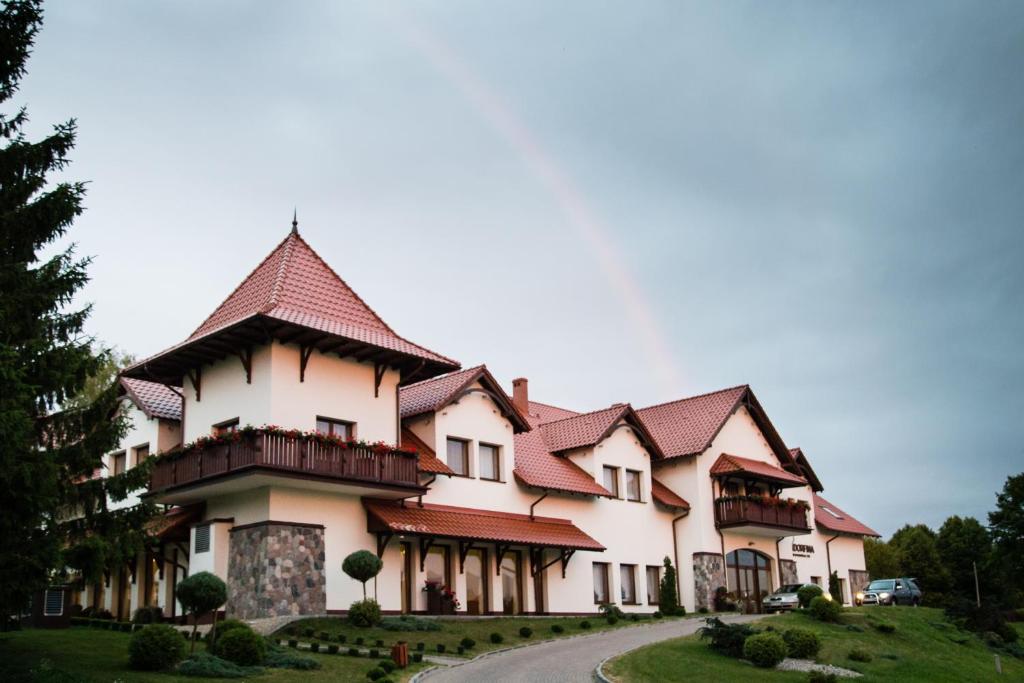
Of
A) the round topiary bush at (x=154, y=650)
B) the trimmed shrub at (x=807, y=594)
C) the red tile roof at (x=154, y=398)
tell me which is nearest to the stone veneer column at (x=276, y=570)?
the red tile roof at (x=154, y=398)

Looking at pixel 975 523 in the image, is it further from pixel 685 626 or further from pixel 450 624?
pixel 450 624

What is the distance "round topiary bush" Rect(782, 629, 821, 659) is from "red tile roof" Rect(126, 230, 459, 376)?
13.3 meters

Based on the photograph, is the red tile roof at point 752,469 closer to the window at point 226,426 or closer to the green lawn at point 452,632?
the green lawn at point 452,632

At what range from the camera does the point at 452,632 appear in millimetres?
29797

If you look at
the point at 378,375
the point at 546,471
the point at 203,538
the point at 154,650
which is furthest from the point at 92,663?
the point at 546,471

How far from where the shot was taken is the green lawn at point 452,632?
27.5 meters

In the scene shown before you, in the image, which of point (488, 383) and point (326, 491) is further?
point (488, 383)

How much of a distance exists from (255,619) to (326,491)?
437cm

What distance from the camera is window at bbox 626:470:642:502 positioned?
4444 cm

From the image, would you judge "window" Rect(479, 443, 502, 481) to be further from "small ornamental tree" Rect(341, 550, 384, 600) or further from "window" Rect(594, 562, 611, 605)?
"small ornamental tree" Rect(341, 550, 384, 600)

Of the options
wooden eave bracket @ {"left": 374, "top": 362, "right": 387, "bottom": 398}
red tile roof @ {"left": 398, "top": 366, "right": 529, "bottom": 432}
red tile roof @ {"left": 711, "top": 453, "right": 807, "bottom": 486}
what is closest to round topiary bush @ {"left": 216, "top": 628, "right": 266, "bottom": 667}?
wooden eave bracket @ {"left": 374, "top": 362, "right": 387, "bottom": 398}

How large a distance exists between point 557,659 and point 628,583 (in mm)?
17104

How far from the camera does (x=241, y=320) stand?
30.4 metres

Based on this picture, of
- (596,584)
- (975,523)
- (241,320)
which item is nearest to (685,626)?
(596,584)
